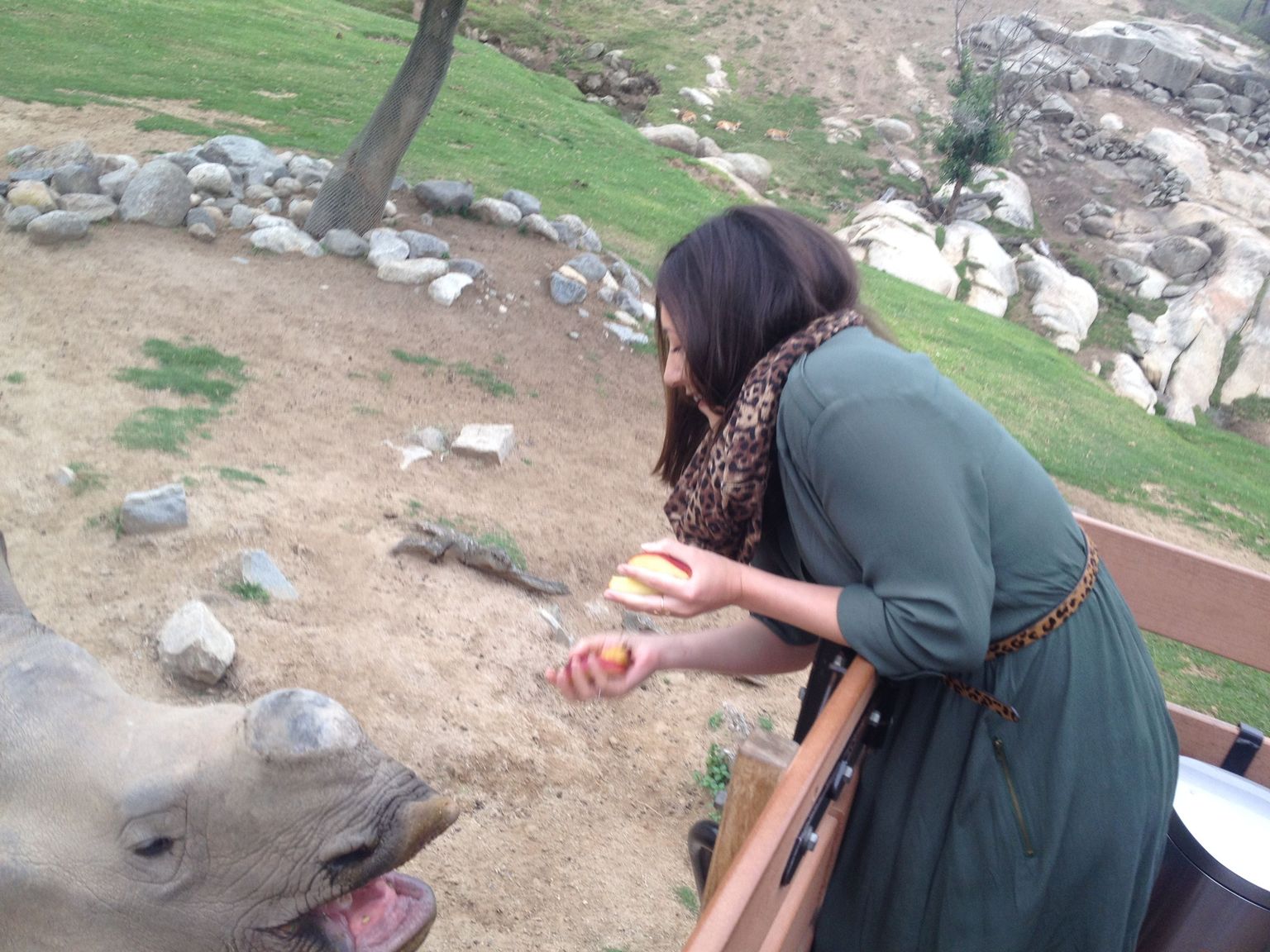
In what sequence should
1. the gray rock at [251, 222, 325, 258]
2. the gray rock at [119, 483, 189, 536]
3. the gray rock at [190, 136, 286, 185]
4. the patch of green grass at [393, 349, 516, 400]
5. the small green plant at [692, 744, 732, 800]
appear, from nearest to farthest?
the small green plant at [692, 744, 732, 800], the gray rock at [119, 483, 189, 536], the patch of green grass at [393, 349, 516, 400], the gray rock at [251, 222, 325, 258], the gray rock at [190, 136, 286, 185]

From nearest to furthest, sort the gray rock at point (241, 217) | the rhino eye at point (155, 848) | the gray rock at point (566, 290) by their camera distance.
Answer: the rhino eye at point (155, 848) < the gray rock at point (241, 217) < the gray rock at point (566, 290)

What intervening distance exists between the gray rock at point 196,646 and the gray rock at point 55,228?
4282 mm

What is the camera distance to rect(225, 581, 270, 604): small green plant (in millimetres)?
3895

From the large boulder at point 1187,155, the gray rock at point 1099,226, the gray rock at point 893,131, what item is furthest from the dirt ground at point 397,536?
the large boulder at point 1187,155

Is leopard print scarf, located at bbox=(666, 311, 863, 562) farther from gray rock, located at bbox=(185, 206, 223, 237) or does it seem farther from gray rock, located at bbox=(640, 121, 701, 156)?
gray rock, located at bbox=(640, 121, 701, 156)

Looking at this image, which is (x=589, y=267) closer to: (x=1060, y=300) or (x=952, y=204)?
(x=1060, y=300)

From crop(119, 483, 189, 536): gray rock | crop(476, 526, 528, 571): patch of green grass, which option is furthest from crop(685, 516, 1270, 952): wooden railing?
crop(119, 483, 189, 536): gray rock

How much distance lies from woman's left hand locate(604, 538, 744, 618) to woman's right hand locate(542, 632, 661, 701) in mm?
283

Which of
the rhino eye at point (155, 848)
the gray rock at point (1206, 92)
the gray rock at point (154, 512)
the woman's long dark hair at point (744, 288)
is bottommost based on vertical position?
the gray rock at point (154, 512)

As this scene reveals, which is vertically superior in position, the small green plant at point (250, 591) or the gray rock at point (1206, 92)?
the gray rock at point (1206, 92)

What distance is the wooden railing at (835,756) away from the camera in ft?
4.28

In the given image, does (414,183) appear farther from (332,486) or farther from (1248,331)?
(1248,331)

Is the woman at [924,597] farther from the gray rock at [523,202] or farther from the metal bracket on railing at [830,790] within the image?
the gray rock at [523,202]

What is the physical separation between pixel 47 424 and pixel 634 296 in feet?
15.5
